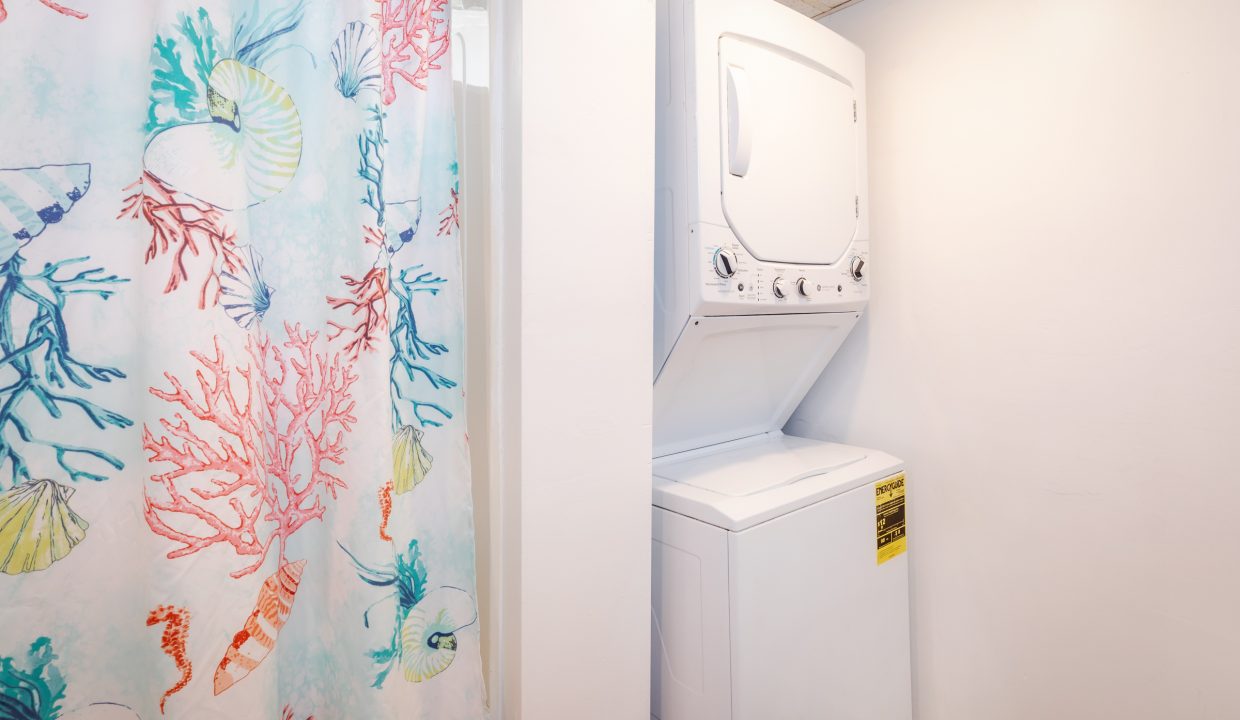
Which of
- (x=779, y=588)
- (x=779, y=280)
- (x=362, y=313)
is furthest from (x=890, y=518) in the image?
(x=362, y=313)

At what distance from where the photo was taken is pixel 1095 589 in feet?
4.58

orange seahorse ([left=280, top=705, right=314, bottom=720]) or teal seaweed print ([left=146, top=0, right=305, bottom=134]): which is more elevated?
teal seaweed print ([left=146, top=0, right=305, bottom=134])

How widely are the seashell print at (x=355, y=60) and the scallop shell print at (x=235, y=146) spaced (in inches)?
3.9

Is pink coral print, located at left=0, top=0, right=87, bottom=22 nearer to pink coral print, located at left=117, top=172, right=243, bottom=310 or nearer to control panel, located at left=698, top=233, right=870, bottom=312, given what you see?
pink coral print, located at left=117, top=172, right=243, bottom=310

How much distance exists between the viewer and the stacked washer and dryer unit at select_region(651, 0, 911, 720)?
122 cm

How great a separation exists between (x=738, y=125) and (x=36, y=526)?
54.4 inches

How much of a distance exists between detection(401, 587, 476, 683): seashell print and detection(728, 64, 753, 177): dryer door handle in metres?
1.08

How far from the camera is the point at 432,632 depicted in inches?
39.4

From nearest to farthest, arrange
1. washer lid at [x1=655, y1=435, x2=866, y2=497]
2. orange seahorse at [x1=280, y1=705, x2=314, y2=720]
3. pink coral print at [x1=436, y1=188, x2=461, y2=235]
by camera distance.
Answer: orange seahorse at [x1=280, y1=705, x2=314, y2=720] < pink coral print at [x1=436, y1=188, x2=461, y2=235] < washer lid at [x1=655, y1=435, x2=866, y2=497]

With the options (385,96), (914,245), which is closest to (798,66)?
(914,245)

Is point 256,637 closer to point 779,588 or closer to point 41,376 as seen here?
point 41,376

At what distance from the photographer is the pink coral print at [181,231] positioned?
729 mm

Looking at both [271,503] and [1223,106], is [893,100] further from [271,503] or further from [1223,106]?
[271,503]

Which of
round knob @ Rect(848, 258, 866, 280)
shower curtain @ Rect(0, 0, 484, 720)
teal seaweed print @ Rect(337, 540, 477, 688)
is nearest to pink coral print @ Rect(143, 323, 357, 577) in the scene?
shower curtain @ Rect(0, 0, 484, 720)
